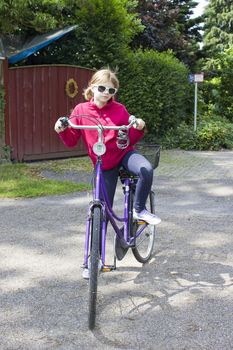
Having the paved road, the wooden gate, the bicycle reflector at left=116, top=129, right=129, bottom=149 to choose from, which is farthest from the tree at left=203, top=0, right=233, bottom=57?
the bicycle reflector at left=116, top=129, right=129, bottom=149

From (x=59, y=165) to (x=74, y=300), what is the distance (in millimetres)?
7215

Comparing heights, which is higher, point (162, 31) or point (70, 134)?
point (162, 31)

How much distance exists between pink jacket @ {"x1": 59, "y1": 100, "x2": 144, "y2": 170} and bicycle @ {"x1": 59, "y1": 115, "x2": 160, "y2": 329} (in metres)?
0.10

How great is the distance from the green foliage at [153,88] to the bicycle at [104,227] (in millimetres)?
9519

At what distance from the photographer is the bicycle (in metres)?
3.29

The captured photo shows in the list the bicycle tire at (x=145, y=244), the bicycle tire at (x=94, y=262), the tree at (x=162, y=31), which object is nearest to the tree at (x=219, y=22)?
the tree at (x=162, y=31)

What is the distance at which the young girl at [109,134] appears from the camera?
3.80 meters

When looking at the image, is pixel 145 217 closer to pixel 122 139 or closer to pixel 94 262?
pixel 122 139

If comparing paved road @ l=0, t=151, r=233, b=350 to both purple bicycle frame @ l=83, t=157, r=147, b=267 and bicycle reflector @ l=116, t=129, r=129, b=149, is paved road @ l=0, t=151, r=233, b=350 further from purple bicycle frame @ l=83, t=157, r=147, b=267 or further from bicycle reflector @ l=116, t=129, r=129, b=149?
bicycle reflector @ l=116, t=129, r=129, b=149

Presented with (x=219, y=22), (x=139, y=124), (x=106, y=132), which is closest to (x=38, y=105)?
(x=106, y=132)

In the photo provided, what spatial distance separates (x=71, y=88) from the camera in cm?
1198

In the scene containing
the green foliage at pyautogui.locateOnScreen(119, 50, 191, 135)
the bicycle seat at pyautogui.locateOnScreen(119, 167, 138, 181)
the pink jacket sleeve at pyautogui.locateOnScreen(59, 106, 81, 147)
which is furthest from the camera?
the green foliage at pyautogui.locateOnScreen(119, 50, 191, 135)

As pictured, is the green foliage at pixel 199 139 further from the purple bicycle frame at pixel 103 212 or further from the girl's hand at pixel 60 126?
the girl's hand at pixel 60 126

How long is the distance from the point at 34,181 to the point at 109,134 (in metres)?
4.98
